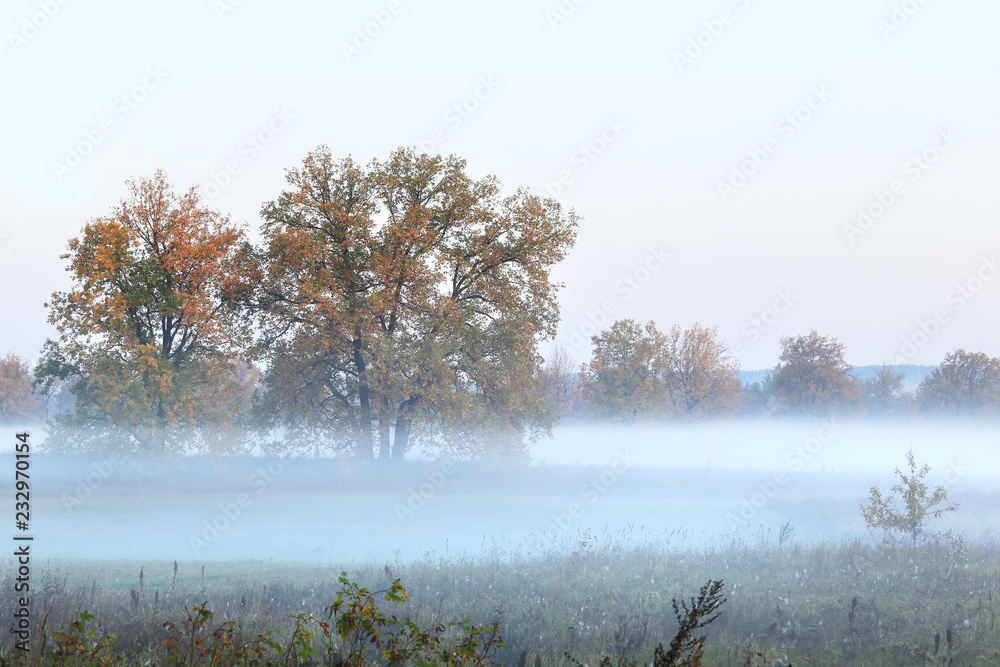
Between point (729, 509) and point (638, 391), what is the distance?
817 inches

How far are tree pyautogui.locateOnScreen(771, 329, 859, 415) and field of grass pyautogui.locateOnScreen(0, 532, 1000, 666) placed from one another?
154ft

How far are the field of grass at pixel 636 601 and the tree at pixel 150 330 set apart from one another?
607 inches

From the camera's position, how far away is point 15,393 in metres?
77.4

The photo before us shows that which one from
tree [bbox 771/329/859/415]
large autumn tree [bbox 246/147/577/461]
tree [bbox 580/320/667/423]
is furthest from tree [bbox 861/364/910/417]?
large autumn tree [bbox 246/147/577/461]

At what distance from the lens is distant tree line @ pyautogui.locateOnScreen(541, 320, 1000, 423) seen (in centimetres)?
5106

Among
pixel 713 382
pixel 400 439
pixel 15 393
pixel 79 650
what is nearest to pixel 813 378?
pixel 713 382

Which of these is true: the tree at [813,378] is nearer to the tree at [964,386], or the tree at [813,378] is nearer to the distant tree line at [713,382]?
the distant tree line at [713,382]

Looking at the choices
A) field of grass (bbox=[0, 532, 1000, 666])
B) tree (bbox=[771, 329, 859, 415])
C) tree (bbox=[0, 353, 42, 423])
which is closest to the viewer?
field of grass (bbox=[0, 532, 1000, 666])

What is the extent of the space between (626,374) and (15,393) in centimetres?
6663

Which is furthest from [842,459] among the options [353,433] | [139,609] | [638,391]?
[139,609]

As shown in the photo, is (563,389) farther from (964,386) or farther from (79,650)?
(79,650)

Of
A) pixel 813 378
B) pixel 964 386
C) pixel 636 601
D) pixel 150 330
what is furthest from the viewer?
pixel 964 386

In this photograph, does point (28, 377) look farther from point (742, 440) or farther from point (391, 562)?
point (391, 562)

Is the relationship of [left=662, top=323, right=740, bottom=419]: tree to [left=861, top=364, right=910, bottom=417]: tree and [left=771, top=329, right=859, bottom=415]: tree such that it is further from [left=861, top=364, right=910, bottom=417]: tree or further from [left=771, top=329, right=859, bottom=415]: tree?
[left=861, top=364, right=910, bottom=417]: tree
